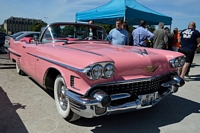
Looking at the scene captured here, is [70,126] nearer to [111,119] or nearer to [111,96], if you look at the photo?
[111,119]

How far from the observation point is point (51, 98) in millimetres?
3512

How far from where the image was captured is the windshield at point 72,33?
3.47 m

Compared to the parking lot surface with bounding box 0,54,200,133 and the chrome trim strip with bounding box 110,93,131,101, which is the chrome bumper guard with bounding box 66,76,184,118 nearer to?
the chrome trim strip with bounding box 110,93,131,101

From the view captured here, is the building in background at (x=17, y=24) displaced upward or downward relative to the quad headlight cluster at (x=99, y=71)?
upward

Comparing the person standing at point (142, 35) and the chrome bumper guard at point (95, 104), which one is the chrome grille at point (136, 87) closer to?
the chrome bumper guard at point (95, 104)

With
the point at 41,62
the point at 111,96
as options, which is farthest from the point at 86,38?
the point at 111,96

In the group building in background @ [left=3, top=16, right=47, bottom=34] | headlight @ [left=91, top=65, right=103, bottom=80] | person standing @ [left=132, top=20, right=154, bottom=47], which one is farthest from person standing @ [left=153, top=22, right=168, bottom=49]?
building in background @ [left=3, top=16, right=47, bottom=34]

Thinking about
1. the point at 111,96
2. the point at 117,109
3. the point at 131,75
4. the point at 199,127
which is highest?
the point at 131,75

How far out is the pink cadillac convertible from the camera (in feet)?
6.75

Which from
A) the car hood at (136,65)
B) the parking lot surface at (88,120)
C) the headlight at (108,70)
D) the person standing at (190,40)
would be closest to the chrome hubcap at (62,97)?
the parking lot surface at (88,120)

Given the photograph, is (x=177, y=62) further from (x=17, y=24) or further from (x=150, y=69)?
(x=17, y=24)

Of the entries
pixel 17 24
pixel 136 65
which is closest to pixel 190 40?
pixel 136 65

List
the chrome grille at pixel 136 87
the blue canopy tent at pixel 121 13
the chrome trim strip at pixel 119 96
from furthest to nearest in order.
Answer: the blue canopy tent at pixel 121 13
the chrome grille at pixel 136 87
the chrome trim strip at pixel 119 96

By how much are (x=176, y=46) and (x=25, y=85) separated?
19.5ft
